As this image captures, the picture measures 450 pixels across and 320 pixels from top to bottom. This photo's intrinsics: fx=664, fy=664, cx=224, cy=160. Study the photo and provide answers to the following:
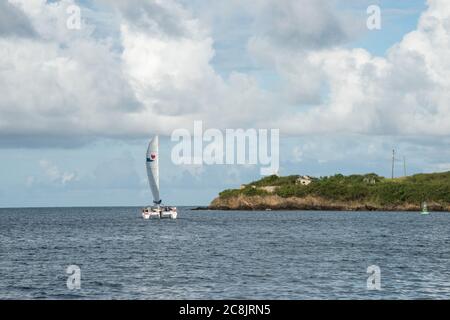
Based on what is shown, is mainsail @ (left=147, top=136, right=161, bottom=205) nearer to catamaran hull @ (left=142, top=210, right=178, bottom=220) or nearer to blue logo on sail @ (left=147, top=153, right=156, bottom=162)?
blue logo on sail @ (left=147, top=153, right=156, bottom=162)

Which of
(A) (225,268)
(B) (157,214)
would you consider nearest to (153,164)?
(B) (157,214)

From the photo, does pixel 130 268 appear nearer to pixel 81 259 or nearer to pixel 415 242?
pixel 81 259

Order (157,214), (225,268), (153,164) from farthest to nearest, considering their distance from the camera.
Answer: (157,214) → (153,164) → (225,268)

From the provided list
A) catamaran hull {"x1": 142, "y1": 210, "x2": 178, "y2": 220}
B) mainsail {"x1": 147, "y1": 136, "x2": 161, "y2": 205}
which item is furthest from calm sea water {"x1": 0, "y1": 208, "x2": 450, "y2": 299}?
catamaran hull {"x1": 142, "y1": 210, "x2": 178, "y2": 220}

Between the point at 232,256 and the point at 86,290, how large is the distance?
2713 centimetres

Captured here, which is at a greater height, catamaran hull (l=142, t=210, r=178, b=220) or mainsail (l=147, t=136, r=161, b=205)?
mainsail (l=147, t=136, r=161, b=205)

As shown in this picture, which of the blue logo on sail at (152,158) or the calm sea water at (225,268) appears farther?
the blue logo on sail at (152,158)

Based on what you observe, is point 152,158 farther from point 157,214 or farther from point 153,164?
point 157,214

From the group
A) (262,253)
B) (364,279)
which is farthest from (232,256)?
(364,279)

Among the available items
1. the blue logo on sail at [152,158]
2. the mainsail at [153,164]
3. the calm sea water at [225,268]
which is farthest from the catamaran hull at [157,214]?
the calm sea water at [225,268]

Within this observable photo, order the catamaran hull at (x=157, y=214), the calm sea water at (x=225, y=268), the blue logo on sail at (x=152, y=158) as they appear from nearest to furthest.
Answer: the calm sea water at (x=225, y=268), the blue logo on sail at (x=152, y=158), the catamaran hull at (x=157, y=214)

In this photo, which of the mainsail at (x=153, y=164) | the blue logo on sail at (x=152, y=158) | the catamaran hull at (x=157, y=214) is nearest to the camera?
the mainsail at (x=153, y=164)

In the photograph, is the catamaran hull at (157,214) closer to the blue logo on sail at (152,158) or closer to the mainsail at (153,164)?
the mainsail at (153,164)

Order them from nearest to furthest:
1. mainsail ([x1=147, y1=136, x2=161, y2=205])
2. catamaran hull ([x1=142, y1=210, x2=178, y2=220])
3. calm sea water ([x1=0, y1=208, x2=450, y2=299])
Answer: calm sea water ([x1=0, y1=208, x2=450, y2=299]) → mainsail ([x1=147, y1=136, x2=161, y2=205]) → catamaran hull ([x1=142, y1=210, x2=178, y2=220])
